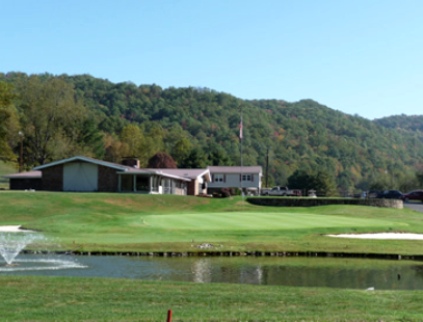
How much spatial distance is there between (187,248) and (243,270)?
16.7ft

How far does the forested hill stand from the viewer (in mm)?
112062

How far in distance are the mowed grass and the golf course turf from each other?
0.05 meters

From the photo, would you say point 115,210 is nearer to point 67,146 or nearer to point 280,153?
point 67,146

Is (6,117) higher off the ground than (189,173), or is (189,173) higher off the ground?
(6,117)

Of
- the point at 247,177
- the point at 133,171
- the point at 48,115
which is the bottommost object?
the point at 133,171

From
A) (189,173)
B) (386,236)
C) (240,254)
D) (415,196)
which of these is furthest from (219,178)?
(240,254)

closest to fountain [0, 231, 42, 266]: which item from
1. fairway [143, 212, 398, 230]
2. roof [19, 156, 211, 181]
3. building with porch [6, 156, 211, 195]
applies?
fairway [143, 212, 398, 230]

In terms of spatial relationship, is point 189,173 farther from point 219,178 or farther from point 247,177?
point 247,177

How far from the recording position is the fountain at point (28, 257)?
21.0 meters

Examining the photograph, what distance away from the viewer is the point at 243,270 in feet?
72.4

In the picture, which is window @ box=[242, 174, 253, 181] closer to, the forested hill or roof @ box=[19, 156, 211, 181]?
roof @ box=[19, 156, 211, 181]

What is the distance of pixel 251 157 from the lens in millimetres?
141875

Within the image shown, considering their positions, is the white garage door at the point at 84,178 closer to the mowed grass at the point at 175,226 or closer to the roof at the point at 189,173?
the mowed grass at the point at 175,226

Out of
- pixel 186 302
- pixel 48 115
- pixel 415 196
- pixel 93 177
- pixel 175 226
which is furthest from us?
pixel 48 115
